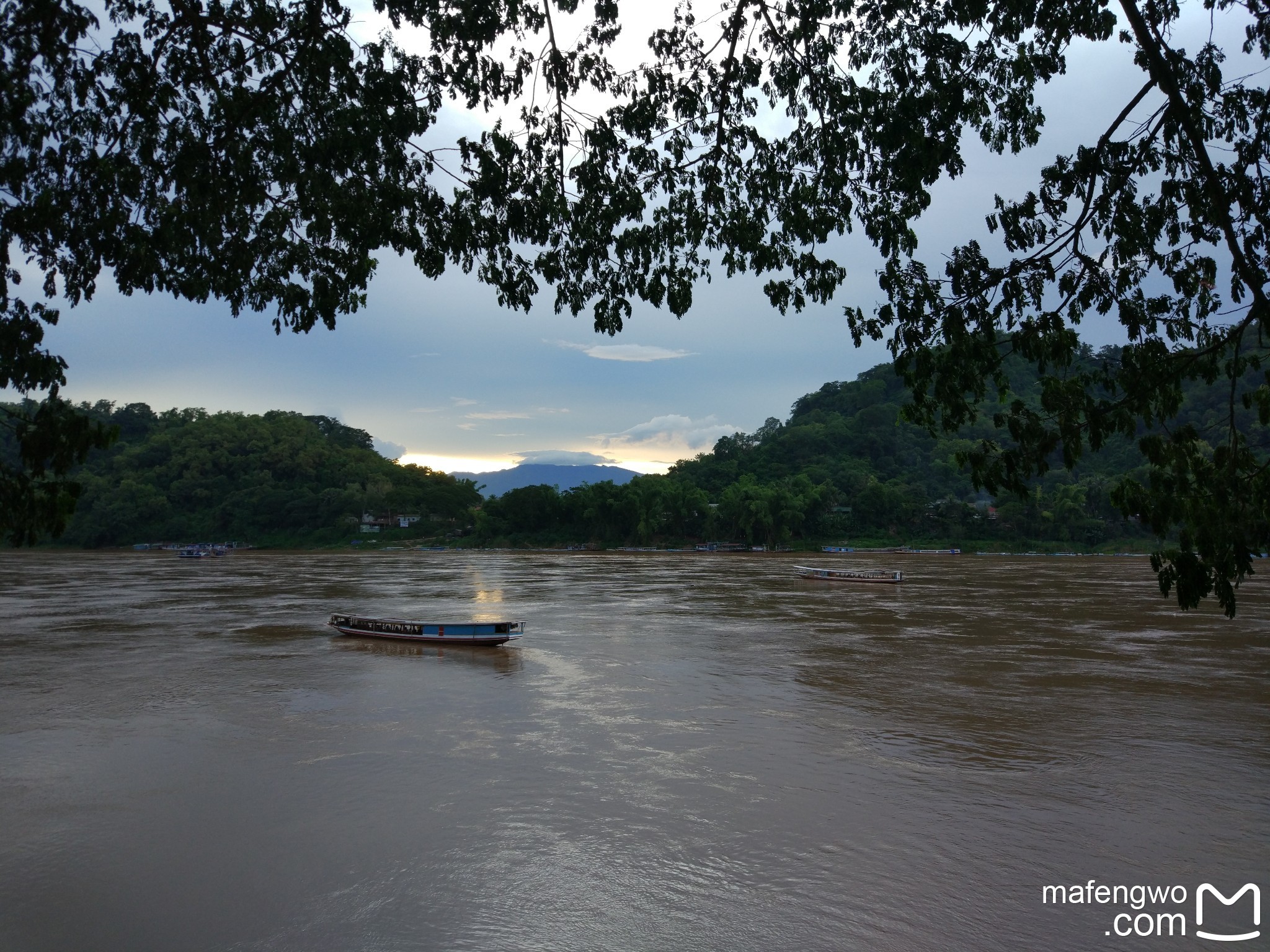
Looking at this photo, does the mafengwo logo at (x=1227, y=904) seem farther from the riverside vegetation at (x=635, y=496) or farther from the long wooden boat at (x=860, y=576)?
the riverside vegetation at (x=635, y=496)

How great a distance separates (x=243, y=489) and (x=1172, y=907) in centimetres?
9046

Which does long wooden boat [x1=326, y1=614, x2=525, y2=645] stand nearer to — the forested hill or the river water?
the river water

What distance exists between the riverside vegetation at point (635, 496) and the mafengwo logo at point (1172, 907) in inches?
2434

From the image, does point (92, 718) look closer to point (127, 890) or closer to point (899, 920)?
point (127, 890)

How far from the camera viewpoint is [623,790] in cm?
898

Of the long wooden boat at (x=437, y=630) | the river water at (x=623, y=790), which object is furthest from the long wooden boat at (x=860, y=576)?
the long wooden boat at (x=437, y=630)

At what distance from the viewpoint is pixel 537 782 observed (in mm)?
9250

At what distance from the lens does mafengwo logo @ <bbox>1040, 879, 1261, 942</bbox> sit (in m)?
6.11

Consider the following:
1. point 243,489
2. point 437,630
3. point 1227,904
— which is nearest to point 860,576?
point 437,630

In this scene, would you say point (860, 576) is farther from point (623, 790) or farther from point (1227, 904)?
point (1227, 904)

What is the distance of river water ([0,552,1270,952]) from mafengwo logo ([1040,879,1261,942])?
62 millimetres

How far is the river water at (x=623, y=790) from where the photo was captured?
6.29 meters

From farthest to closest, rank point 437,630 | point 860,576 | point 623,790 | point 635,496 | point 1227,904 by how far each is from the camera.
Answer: point 635,496 < point 860,576 < point 437,630 < point 623,790 < point 1227,904

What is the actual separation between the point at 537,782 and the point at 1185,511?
6665mm
